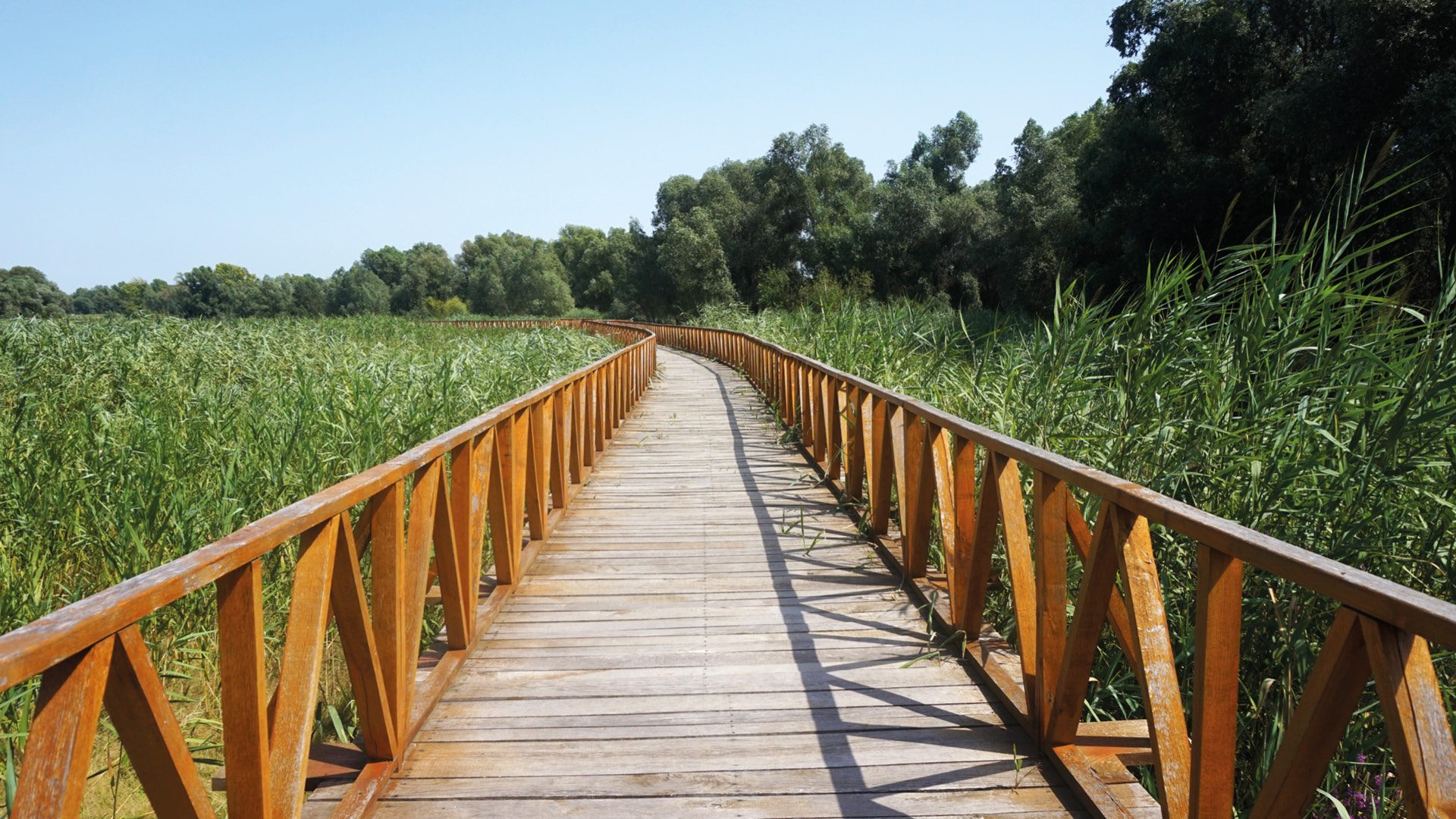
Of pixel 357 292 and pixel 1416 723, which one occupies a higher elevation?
pixel 357 292

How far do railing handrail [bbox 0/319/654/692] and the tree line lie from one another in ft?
9.76

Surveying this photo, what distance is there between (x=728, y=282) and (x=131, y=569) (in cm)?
4319

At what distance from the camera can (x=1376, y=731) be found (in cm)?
281

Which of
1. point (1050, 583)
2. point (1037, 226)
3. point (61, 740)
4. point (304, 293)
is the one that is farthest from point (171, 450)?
point (304, 293)

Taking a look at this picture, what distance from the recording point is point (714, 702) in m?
3.23

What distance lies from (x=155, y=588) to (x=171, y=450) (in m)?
Answer: 4.27

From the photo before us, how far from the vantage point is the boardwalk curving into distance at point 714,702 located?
256cm

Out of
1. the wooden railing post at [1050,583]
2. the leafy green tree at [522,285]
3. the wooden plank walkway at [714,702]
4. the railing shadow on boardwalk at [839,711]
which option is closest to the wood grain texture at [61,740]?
the wooden plank walkway at [714,702]

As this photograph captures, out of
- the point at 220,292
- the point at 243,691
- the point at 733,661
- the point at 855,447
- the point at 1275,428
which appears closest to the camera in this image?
the point at 243,691

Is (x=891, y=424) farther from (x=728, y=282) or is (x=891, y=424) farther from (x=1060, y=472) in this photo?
(x=728, y=282)

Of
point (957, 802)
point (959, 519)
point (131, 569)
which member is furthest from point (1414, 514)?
point (131, 569)

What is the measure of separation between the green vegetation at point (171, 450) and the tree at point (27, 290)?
33.6 metres

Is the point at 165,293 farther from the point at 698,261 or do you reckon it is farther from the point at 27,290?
the point at 698,261

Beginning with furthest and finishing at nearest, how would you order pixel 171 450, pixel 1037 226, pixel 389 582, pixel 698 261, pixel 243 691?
pixel 698 261 → pixel 1037 226 → pixel 171 450 → pixel 389 582 → pixel 243 691
